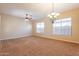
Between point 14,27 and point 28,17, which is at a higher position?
point 28,17

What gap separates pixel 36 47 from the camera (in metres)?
2.22

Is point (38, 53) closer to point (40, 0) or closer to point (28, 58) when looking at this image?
point (28, 58)

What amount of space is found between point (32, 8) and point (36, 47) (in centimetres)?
79

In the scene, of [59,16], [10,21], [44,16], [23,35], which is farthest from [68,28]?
[10,21]

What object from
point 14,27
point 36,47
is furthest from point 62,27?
point 14,27

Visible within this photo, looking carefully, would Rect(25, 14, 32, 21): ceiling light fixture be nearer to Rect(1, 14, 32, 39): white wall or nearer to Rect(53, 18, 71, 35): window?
Rect(1, 14, 32, 39): white wall

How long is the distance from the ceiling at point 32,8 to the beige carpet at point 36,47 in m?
0.49

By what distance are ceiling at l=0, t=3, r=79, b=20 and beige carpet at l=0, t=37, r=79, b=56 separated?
492 millimetres

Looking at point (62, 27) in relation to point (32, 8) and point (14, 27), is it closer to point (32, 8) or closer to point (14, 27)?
point (32, 8)

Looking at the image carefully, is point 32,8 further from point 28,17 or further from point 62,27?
point 62,27

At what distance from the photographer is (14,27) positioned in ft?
7.32

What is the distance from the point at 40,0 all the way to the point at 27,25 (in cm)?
57

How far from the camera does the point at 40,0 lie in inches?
87.4

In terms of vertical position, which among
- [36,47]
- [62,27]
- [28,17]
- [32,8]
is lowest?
[36,47]
